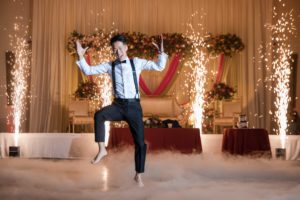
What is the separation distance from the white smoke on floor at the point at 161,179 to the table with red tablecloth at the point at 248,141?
0.94 feet

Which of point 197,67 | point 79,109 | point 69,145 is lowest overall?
point 69,145

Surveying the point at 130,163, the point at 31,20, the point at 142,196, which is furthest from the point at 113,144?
the point at 31,20

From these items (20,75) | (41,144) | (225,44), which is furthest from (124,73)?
(20,75)

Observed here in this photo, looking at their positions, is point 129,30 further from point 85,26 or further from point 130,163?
point 130,163

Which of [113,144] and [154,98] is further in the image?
[154,98]

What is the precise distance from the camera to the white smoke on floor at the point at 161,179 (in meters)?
3.86

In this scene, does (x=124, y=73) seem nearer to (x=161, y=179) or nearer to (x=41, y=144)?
(x=161, y=179)

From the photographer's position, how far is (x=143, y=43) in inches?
416

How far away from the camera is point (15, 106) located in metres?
11.3

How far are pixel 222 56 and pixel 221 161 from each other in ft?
15.9

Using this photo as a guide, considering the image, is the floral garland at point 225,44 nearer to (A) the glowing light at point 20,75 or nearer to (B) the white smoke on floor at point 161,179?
(B) the white smoke on floor at point 161,179

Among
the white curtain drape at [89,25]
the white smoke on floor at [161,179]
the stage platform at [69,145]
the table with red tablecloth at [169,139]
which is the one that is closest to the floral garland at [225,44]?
the white curtain drape at [89,25]

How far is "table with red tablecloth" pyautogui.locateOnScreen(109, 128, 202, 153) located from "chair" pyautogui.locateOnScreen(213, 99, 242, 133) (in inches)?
117

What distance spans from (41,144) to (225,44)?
492 centimetres
